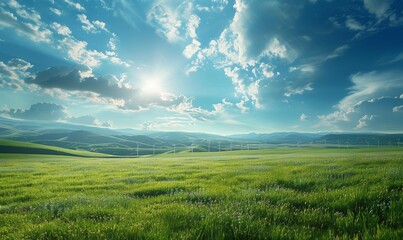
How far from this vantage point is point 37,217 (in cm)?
815

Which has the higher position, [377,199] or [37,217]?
[377,199]

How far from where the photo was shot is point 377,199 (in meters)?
8.49

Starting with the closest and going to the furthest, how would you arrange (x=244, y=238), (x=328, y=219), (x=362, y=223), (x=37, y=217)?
(x=244, y=238)
(x=362, y=223)
(x=328, y=219)
(x=37, y=217)

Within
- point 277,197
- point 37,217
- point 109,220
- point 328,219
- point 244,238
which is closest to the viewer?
point 244,238

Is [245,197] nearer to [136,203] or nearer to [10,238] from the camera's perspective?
[136,203]

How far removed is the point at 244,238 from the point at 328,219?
2496 millimetres

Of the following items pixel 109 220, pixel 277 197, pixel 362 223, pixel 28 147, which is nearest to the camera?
pixel 362 223

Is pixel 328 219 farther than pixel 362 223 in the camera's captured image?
Yes

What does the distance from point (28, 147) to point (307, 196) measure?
223201 millimetres

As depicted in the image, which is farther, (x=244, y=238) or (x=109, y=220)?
(x=109, y=220)

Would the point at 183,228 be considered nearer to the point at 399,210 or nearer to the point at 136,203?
the point at 136,203

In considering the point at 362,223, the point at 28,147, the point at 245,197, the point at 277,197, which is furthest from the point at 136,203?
the point at 28,147

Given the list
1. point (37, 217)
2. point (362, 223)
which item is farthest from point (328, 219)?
point (37, 217)

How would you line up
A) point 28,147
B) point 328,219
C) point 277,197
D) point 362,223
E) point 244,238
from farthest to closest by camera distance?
point 28,147, point 277,197, point 328,219, point 362,223, point 244,238
